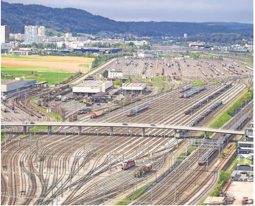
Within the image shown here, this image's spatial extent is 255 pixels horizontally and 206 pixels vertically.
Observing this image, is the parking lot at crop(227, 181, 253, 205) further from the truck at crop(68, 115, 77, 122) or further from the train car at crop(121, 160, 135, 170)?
the truck at crop(68, 115, 77, 122)

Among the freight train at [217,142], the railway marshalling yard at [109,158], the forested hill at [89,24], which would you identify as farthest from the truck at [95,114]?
the forested hill at [89,24]

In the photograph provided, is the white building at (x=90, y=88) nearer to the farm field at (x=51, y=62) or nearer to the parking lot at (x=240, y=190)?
the farm field at (x=51, y=62)

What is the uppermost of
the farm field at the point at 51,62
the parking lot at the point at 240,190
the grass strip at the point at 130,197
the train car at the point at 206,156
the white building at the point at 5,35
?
the white building at the point at 5,35

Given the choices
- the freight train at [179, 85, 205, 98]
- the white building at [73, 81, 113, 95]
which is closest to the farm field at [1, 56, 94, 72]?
the white building at [73, 81, 113, 95]

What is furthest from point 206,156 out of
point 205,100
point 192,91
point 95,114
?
point 192,91

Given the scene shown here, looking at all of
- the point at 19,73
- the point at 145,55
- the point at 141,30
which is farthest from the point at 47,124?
the point at 141,30

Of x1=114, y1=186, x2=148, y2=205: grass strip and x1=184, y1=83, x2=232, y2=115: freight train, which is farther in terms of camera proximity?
x1=184, y1=83, x2=232, y2=115: freight train

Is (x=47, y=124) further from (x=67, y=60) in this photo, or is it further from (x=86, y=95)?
(x=67, y=60)
